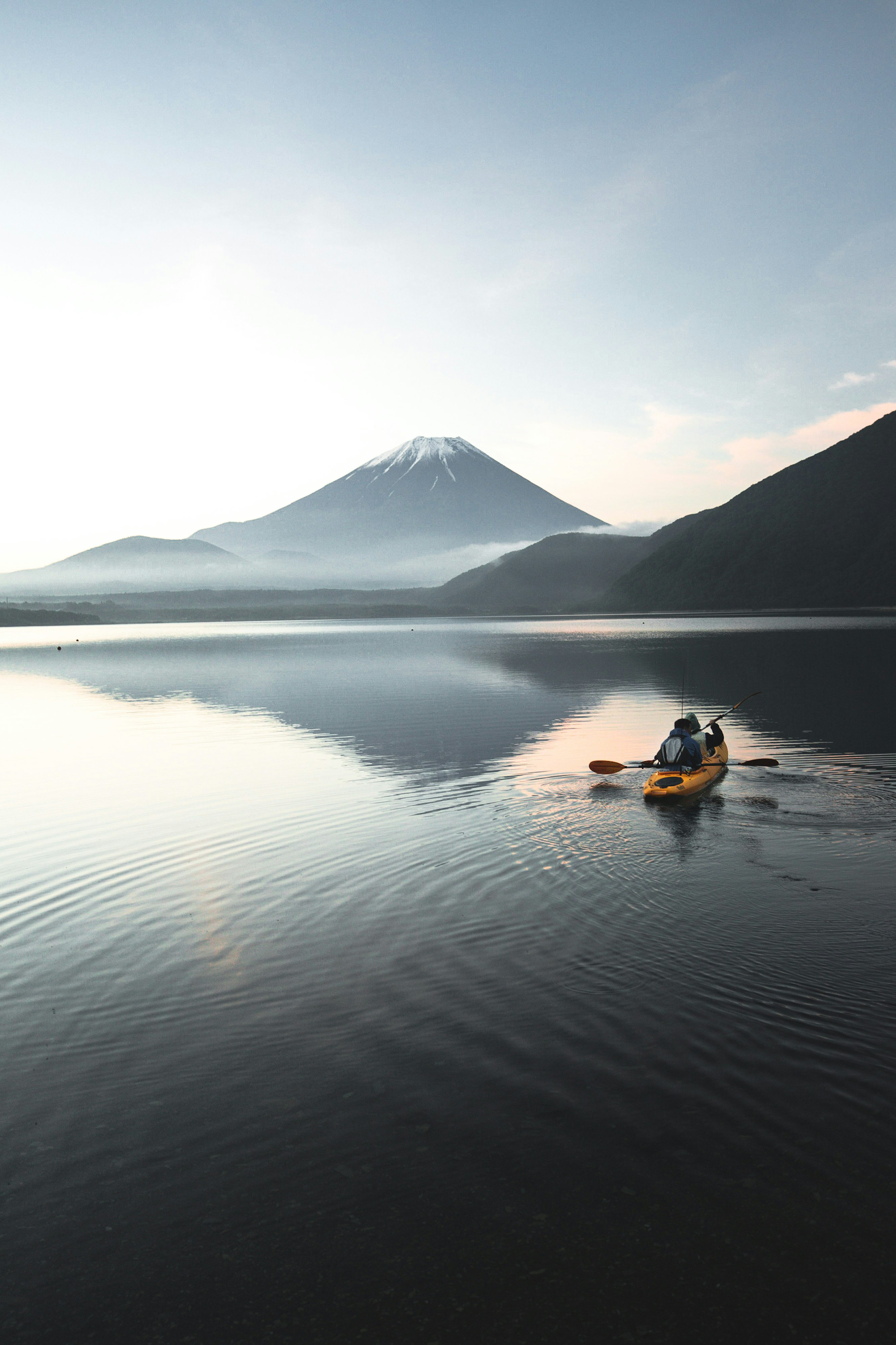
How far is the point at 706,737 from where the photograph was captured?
2672cm

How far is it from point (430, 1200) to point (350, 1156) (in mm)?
918

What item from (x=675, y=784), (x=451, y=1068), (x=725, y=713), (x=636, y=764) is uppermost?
(x=725, y=713)

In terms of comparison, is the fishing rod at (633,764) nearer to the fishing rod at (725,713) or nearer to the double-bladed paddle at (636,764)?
the double-bladed paddle at (636,764)

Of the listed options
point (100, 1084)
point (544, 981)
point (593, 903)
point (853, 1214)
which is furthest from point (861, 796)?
point (100, 1084)

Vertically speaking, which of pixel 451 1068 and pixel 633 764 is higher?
pixel 633 764

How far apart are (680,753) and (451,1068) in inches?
627

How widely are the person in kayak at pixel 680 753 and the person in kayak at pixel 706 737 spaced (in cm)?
26

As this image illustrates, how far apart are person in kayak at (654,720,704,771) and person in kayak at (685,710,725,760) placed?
0.26 metres

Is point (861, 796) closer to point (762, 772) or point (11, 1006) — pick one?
point (762, 772)

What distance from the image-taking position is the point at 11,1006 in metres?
11.0

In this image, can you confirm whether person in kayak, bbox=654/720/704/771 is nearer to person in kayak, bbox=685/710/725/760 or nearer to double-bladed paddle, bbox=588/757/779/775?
person in kayak, bbox=685/710/725/760

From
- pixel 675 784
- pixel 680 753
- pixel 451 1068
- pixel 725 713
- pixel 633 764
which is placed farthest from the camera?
pixel 725 713

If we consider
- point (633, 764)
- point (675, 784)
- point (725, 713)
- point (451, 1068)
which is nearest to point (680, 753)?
point (675, 784)

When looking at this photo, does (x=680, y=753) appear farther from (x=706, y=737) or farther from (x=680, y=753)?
(x=706, y=737)
